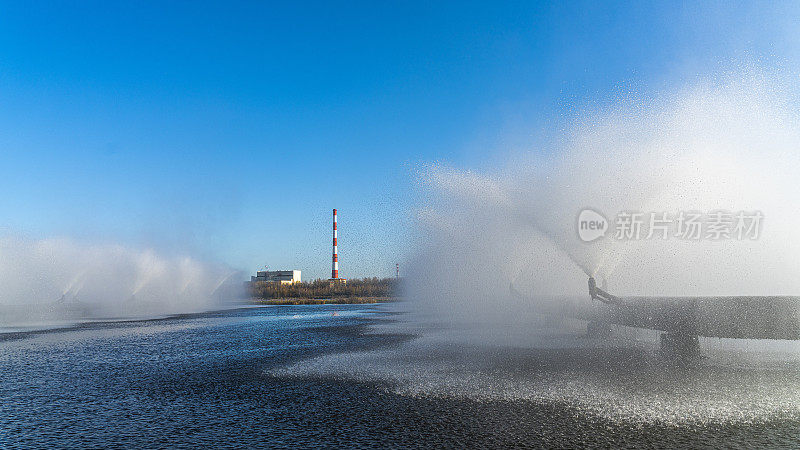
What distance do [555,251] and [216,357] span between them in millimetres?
28364

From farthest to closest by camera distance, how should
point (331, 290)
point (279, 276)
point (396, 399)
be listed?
point (279, 276)
point (331, 290)
point (396, 399)

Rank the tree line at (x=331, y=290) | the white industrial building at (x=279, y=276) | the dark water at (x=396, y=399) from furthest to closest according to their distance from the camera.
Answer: the white industrial building at (x=279, y=276) → the tree line at (x=331, y=290) → the dark water at (x=396, y=399)

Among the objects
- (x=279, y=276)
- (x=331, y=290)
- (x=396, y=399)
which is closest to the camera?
(x=396, y=399)

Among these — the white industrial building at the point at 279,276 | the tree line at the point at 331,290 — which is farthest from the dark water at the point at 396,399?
the white industrial building at the point at 279,276

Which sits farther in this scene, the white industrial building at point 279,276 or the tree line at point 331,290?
the white industrial building at point 279,276

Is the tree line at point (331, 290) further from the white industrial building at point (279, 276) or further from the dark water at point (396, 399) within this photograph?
the dark water at point (396, 399)

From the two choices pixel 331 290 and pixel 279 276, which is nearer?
pixel 331 290

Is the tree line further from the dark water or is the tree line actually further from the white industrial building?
the dark water

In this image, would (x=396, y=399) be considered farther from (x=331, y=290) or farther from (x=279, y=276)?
(x=279, y=276)

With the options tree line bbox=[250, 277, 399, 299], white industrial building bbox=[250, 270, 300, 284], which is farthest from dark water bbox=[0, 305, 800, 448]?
white industrial building bbox=[250, 270, 300, 284]

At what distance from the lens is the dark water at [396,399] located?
9.17 meters

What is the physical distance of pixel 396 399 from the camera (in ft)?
39.6

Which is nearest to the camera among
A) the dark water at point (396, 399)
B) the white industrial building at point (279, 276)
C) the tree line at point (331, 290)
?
the dark water at point (396, 399)

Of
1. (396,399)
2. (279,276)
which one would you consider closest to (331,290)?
(279,276)
